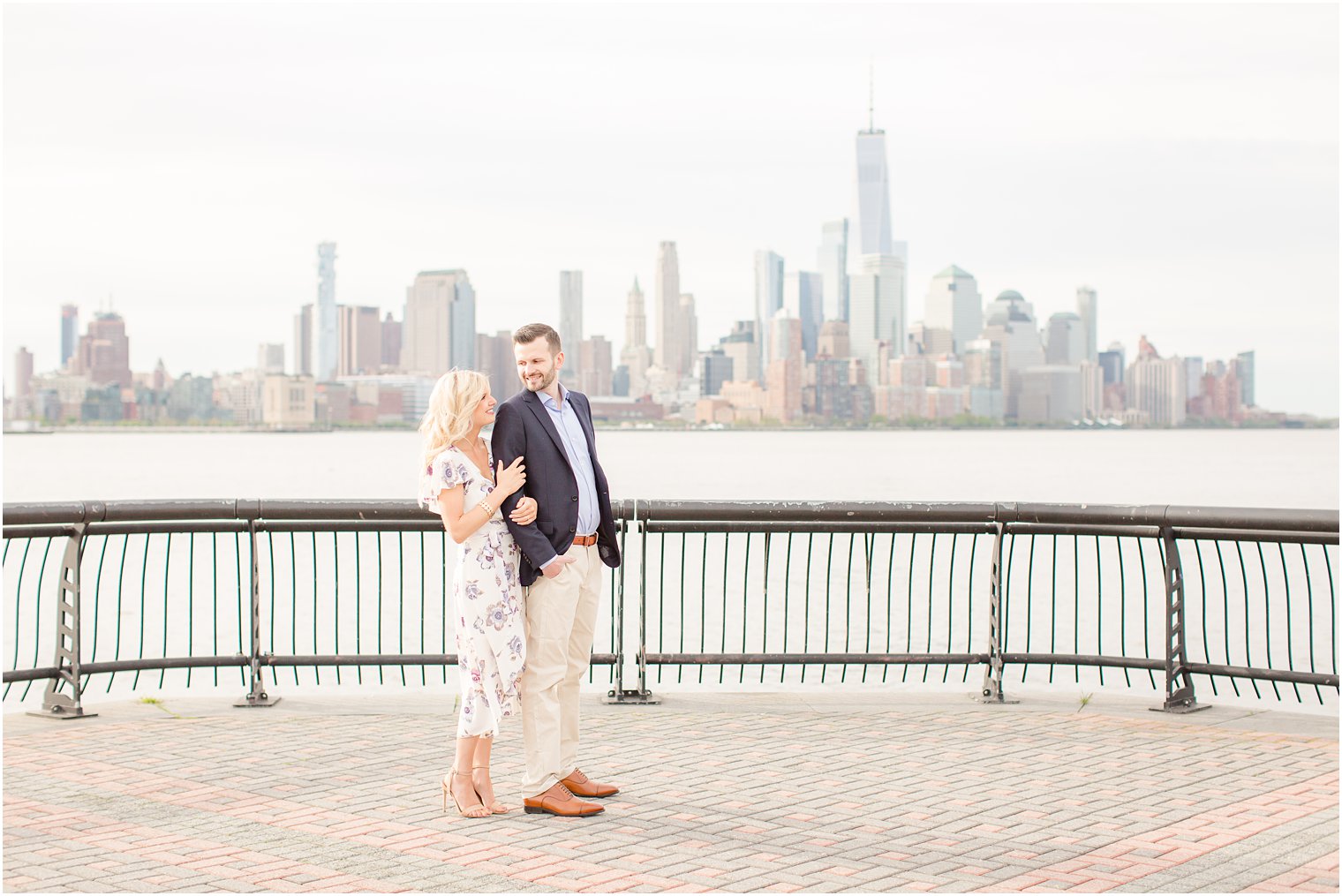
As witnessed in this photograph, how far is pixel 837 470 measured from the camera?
4375 inches

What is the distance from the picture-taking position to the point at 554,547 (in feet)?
20.3

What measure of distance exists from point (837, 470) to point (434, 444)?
10596 centimetres

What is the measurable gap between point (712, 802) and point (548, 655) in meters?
1.04

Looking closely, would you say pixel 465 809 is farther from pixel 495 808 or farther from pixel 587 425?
pixel 587 425

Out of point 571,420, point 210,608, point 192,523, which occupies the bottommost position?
point 210,608

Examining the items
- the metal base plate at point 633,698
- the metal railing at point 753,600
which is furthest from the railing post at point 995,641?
the metal base plate at point 633,698

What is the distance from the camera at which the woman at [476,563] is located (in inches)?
239

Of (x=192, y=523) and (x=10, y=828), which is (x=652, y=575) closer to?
(x=192, y=523)

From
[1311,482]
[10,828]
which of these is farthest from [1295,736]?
[1311,482]

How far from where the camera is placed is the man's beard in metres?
6.17

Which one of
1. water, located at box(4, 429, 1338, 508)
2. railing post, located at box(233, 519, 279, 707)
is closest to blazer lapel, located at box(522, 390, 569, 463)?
railing post, located at box(233, 519, 279, 707)

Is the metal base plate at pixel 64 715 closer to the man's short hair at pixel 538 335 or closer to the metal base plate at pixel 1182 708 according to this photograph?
the man's short hair at pixel 538 335

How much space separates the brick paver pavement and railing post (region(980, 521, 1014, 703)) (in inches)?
6.3

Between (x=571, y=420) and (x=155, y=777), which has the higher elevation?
(x=571, y=420)
